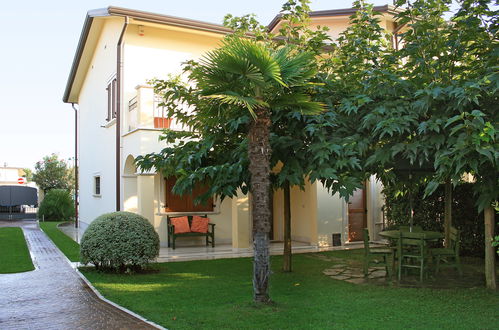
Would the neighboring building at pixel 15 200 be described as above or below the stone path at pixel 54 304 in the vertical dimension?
above

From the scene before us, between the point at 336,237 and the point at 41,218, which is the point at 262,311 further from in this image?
the point at 41,218

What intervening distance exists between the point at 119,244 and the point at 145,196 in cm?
319

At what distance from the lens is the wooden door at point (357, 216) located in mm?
15047

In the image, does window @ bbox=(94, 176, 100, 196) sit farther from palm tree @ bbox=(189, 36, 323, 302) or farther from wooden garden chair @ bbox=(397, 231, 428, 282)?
wooden garden chair @ bbox=(397, 231, 428, 282)

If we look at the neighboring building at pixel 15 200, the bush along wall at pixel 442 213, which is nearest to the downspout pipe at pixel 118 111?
the bush along wall at pixel 442 213

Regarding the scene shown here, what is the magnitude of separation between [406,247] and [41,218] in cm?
2337

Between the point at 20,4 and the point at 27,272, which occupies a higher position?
the point at 20,4

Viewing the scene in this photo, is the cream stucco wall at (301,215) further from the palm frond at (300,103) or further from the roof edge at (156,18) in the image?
the palm frond at (300,103)

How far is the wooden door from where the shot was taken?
15.0m

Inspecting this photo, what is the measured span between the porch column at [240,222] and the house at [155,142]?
0.03 m

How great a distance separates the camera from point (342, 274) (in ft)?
31.1

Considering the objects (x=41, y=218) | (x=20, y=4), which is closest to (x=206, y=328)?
(x=20, y=4)

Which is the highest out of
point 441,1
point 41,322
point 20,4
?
point 20,4

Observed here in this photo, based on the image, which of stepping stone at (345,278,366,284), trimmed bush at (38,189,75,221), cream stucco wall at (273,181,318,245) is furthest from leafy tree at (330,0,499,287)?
trimmed bush at (38,189,75,221)
